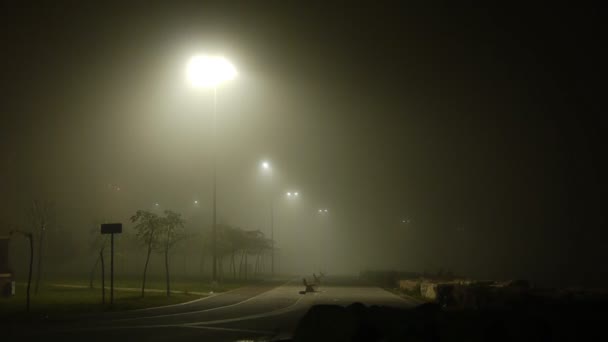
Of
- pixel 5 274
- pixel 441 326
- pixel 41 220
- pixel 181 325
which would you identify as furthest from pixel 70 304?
pixel 441 326

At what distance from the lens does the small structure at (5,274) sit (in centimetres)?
2636

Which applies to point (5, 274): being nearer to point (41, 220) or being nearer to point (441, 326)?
point (41, 220)

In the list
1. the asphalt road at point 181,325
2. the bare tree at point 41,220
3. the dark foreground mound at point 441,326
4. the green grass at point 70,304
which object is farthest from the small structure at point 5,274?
the dark foreground mound at point 441,326

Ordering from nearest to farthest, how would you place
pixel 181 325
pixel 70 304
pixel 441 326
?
pixel 441 326 < pixel 181 325 < pixel 70 304

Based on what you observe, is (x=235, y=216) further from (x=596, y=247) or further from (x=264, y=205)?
(x=596, y=247)

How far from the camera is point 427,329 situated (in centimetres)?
905

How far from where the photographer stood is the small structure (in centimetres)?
2636

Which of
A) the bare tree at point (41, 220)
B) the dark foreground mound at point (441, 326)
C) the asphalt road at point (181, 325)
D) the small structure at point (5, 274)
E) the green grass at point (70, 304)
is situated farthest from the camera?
the bare tree at point (41, 220)

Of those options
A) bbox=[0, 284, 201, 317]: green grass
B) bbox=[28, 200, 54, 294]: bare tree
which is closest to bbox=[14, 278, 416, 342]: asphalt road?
bbox=[0, 284, 201, 317]: green grass

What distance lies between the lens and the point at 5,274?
26.7 meters

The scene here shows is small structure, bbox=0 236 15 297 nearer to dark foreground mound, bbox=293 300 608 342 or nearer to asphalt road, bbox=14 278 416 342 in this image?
asphalt road, bbox=14 278 416 342

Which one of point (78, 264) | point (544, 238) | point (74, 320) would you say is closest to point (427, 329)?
point (74, 320)

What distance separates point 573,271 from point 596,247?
29293 millimetres

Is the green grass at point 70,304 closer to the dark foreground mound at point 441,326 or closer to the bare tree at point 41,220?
the bare tree at point 41,220
